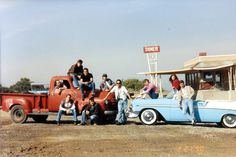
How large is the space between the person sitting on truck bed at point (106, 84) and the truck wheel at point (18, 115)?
302cm

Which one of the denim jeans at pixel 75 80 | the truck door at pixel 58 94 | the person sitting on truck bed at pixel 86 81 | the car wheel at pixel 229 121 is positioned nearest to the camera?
the car wheel at pixel 229 121

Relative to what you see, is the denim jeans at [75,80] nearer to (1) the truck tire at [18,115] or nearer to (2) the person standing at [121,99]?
(2) the person standing at [121,99]

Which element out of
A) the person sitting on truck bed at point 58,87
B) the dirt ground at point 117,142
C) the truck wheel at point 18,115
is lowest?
the dirt ground at point 117,142

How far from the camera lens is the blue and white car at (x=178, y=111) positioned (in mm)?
15041

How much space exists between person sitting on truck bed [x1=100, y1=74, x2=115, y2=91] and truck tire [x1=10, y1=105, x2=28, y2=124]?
3015mm

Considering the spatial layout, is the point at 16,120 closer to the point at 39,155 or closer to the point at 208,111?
the point at 208,111

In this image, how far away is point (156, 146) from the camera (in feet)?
34.3

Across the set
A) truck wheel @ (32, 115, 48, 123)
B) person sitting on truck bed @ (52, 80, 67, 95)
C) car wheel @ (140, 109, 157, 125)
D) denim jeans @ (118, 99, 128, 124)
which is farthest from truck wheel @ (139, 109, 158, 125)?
truck wheel @ (32, 115, 48, 123)

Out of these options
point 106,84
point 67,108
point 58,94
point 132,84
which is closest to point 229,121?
point 106,84

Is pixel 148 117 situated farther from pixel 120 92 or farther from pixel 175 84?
pixel 175 84

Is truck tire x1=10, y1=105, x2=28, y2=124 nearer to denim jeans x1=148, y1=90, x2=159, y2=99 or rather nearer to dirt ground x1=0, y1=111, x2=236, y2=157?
dirt ground x1=0, y1=111, x2=236, y2=157

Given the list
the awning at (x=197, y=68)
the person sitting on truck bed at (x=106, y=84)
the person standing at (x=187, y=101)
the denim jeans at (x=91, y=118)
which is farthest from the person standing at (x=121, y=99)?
the awning at (x=197, y=68)

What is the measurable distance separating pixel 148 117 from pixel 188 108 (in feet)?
4.73

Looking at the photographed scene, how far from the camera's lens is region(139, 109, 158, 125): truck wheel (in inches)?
625
